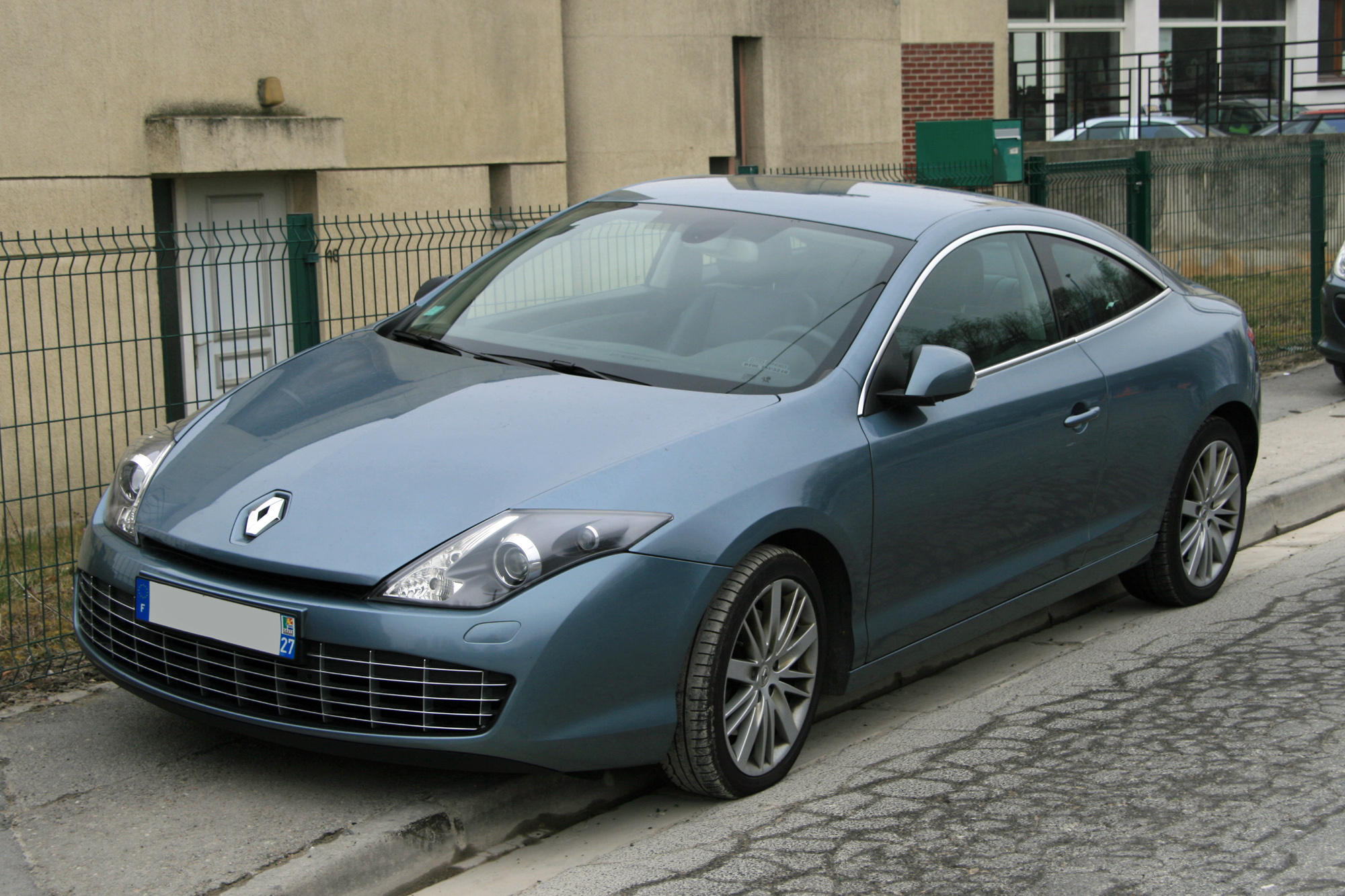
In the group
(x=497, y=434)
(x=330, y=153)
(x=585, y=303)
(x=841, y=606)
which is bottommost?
(x=841, y=606)

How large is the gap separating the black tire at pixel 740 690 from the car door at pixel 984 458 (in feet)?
1.01

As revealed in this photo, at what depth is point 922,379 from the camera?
14.7 feet

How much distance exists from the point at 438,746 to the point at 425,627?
0.31 meters

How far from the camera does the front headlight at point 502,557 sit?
3689mm

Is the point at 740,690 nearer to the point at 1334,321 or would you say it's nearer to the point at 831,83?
the point at 1334,321

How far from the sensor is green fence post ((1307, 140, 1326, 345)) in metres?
12.5

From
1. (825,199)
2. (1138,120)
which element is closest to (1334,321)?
(825,199)

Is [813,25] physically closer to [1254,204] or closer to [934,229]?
[1254,204]

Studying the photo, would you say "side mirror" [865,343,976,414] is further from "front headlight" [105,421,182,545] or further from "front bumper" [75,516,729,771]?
"front headlight" [105,421,182,545]

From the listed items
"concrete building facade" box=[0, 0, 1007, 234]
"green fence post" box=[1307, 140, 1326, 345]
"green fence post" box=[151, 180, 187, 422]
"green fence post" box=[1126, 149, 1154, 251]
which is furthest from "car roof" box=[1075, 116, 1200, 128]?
"green fence post" box=[151, 180, 187, 422]

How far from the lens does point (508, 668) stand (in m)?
3.66

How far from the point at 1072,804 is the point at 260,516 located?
2.38 m

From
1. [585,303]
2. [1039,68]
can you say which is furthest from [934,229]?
[1039,68]

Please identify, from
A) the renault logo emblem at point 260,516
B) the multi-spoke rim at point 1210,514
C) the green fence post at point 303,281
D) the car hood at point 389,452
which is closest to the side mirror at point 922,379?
the car hood at point 389,452
